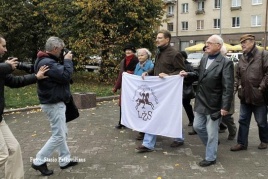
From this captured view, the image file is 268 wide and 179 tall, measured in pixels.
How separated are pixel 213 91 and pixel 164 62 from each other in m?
1.10

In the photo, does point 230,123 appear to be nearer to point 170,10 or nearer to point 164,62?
point 164,62

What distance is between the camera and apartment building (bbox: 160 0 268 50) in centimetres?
4484

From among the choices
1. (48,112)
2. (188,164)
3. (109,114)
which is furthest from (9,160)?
(109,114)

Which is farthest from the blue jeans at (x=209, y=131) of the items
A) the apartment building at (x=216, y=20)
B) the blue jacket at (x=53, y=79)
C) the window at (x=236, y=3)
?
the window at (x=236, y=3)

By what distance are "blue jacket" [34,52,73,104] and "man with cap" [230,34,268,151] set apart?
2.88 meters

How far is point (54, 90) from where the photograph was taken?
4.28 m

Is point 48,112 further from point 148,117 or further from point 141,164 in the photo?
point 148,117

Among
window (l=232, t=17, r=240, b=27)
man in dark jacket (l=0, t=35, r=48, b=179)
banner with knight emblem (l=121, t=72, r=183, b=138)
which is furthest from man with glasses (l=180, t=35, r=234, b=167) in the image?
window (l=232, t=17, r=240, b=27)

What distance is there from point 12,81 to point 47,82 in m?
0.47

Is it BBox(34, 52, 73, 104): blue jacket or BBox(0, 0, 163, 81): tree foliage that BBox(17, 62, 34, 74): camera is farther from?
BBox(0, 0, 163, 81): tree foliage

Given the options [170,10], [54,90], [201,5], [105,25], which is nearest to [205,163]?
[54,90]

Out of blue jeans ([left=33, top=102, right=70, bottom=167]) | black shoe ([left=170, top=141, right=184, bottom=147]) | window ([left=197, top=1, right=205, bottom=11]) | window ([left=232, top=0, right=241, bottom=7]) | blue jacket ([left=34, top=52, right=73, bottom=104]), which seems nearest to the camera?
blue jacket ([left=34, top=52, right=73, bottom=104])

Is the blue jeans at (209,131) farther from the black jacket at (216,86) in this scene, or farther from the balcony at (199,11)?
the balcony at (199,11)

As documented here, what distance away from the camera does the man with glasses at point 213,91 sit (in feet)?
15.1
